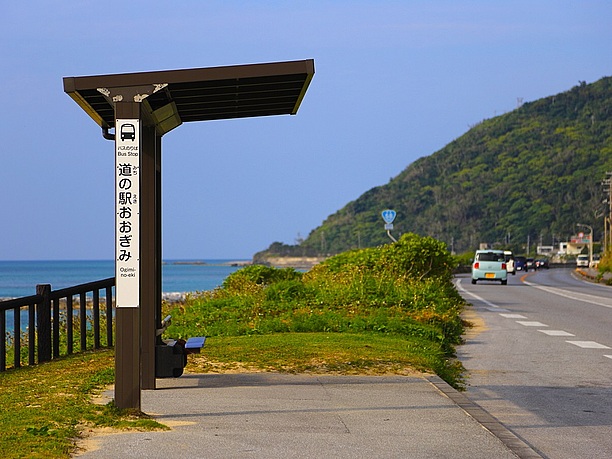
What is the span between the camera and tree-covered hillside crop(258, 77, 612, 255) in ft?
536

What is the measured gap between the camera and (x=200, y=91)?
10.2m

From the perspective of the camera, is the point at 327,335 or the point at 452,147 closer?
the point at 327,335

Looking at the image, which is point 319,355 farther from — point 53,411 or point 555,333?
point 555,333

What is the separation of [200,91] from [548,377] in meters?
6.45

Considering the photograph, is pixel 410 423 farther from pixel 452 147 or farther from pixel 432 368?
pixel 452 147

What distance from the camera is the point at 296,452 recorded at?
7.19 m

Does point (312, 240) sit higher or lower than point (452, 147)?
lower

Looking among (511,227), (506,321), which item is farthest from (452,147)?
(506,321)

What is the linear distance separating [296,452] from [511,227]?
543 feet

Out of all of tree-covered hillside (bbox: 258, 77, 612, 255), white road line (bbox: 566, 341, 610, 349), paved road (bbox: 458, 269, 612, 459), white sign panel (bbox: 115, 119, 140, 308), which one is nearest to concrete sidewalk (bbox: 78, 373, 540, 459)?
paved road (bbox: 458, 269, 612, 459)

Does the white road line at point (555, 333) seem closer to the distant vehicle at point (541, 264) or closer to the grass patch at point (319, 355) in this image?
the grass patch at point (319, 355)

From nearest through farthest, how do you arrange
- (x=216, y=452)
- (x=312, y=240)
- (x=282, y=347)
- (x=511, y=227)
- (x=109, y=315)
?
(x=216, y=452) < (x=282, y=347) < (x=109, y=315) < (x=511, y=227) < (x=312, y=240)

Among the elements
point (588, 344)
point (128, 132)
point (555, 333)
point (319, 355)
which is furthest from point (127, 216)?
point (555, 333)

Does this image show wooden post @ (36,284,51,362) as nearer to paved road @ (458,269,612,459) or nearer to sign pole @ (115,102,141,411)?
sign pole @ (115,102,141,411)
